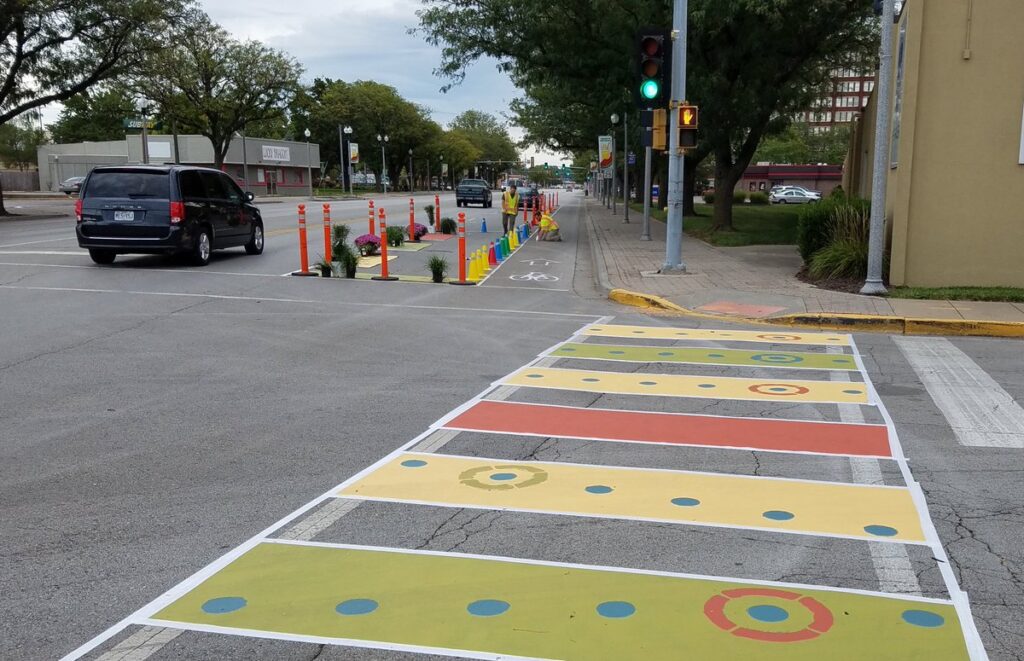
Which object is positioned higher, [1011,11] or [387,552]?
[1011,11]

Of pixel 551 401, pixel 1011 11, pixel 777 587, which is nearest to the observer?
pixel 777 587

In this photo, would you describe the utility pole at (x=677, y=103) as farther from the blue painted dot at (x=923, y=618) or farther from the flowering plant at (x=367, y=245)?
the blue painted dot at (x=923, y=618)

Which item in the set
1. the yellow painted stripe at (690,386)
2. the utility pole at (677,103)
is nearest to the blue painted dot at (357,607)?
the yellow painted stripe at (690,386)

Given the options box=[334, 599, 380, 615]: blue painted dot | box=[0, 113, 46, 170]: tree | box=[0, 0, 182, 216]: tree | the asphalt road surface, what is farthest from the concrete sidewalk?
box=[0, 113, 46, 170]: tree

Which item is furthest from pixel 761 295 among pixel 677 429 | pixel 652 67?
pixel 677 429

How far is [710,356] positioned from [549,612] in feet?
21.5

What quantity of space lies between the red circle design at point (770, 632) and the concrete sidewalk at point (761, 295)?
908cm

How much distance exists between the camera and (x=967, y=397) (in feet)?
26.5

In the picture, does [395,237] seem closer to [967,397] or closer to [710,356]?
[710,356]

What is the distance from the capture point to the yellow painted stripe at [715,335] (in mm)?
11156

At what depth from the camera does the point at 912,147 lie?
14.3m

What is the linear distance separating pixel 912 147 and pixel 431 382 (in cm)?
979

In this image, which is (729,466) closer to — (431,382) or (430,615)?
(430,615)

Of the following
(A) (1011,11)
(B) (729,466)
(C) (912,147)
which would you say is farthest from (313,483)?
(A) (1011,11)
